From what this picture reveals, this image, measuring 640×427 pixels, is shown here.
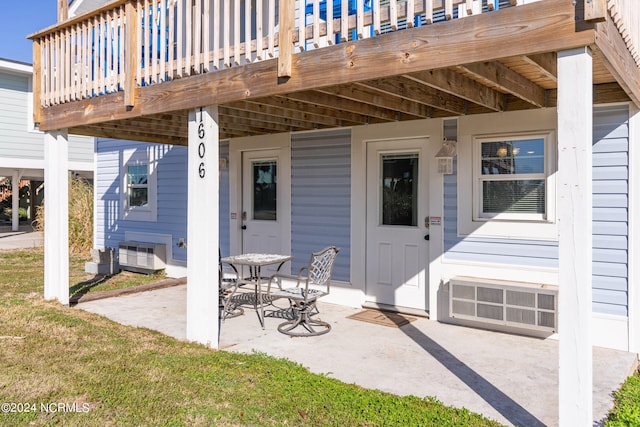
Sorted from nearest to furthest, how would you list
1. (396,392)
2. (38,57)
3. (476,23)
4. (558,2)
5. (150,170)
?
1. (558,2)
2. (476,23)
3. (396,392)
4. (38,57)
5. (150,170)

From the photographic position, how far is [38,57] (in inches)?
228

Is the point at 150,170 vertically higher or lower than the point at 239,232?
higher

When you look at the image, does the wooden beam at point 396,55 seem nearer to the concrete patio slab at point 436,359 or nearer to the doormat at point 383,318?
the concrete patio slab at point 436,359

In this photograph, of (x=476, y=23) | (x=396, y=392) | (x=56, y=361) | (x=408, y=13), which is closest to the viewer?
(x=476, y=23)

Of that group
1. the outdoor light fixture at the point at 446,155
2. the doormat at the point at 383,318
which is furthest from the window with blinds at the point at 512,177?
the doormat at the point at 383,318

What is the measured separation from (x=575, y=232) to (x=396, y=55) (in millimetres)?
1521

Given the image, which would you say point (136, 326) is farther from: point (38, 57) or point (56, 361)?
point (38, 57)

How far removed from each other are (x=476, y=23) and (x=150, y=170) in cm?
717

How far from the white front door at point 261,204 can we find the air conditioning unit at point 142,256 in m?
1.86

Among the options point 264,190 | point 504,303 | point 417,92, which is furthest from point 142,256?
point 504,303

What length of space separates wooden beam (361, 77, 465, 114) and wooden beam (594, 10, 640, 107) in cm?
141

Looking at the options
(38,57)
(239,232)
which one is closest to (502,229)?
(239,232)

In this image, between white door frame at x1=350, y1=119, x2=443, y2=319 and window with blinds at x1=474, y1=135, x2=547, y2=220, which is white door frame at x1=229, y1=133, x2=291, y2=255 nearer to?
white door frame at x1=350, y1=119, x2=443, y2=319

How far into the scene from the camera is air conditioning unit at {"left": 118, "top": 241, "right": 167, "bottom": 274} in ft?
26.9
